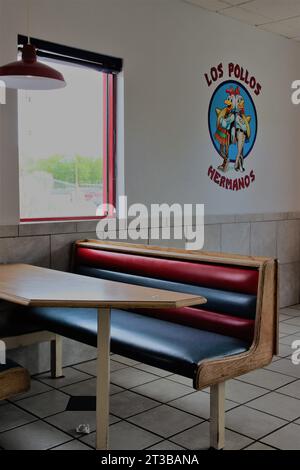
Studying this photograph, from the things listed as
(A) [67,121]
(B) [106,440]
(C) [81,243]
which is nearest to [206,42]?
(A) [67,121]

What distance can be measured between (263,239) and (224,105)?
5.41 feet

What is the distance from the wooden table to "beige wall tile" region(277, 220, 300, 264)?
12.5 feet

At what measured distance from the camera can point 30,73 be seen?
3.42 meters

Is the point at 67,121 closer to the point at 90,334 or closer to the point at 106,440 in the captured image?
the point at 90,334

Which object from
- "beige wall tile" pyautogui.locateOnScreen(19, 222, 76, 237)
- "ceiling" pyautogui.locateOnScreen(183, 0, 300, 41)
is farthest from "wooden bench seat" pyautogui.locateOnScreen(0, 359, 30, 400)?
"ceiling" pyautogui.locateOnScreen(183, 0, 300, 41)

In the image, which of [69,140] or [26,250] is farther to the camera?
[69,140]

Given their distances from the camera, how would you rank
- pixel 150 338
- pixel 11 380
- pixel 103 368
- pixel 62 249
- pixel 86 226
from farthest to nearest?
pixel 86 226 < pixel 62 249 < pixel 150 338 < pixel 103 368 < pixel 11 380

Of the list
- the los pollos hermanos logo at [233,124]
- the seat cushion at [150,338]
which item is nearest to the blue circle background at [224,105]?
the los pollos hermanos logo at [233,124]

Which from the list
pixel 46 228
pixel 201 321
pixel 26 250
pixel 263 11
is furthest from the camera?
pixel 263 11

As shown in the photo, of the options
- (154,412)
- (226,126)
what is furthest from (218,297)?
(226,126)

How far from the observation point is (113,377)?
13.9 feet

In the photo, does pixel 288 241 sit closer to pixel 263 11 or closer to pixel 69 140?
pixel 263 11

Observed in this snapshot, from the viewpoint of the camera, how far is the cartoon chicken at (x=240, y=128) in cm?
601
